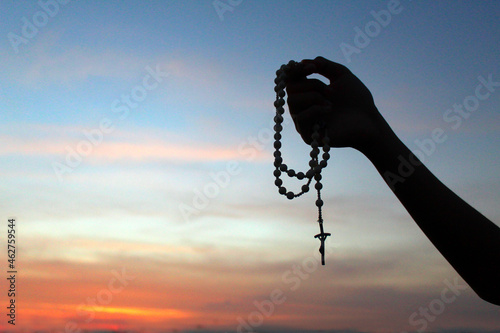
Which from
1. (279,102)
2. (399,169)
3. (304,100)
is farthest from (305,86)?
(399,169)

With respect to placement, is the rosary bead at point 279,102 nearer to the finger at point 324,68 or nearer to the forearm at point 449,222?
the finger at point 324,68

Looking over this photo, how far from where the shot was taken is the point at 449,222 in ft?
7.75

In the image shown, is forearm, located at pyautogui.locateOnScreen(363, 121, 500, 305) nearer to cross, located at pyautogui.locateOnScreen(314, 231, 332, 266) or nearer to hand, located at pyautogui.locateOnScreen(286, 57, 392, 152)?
hand, located at pyautogui.locateOnScreen(286, 57, 392, 152)

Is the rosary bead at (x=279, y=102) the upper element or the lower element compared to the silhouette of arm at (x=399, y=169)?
upper

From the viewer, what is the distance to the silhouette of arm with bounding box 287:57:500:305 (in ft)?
7.60

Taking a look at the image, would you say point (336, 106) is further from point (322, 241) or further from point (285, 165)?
point (322, 241)

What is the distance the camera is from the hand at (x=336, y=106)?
2.65m

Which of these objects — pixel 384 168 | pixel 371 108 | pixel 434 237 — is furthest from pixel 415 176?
pixel 371 108

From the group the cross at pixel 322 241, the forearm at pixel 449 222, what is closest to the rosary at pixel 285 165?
the cross at pixel 322 241

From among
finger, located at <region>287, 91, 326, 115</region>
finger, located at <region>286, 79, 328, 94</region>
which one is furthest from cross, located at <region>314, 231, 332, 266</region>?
finger, located at <region>286, 79, 328, 94</region>

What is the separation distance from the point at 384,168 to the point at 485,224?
558 millimetres

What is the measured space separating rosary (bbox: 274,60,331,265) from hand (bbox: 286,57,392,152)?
0.05 meters

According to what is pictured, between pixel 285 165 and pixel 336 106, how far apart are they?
0.60m

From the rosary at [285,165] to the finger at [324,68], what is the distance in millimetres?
70
